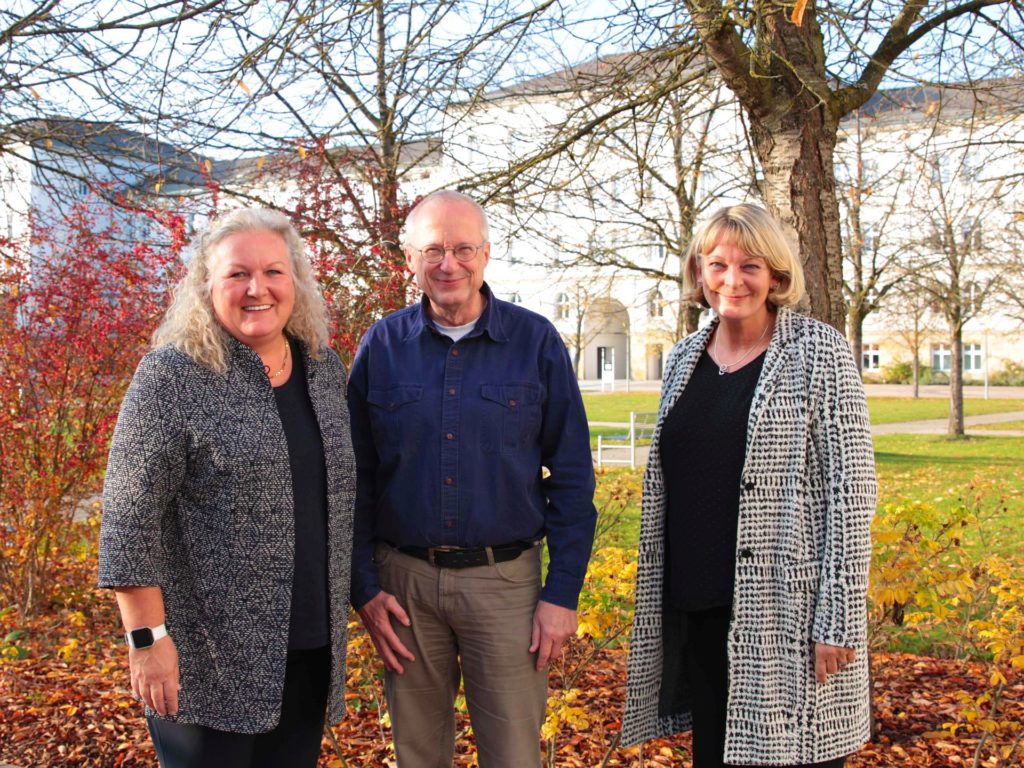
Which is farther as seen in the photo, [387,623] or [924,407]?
[924,407]

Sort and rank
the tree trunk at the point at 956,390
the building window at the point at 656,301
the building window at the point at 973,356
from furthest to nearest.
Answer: the building window at the point at 973,356 < the tree trunk at the point at 956,390 < the building window at the point at 656,301

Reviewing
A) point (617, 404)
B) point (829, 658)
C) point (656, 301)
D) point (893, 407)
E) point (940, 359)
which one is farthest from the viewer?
point (940, 359)

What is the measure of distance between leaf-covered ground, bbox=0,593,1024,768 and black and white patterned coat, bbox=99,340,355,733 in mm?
1376

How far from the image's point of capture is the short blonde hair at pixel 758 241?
8.51 ft

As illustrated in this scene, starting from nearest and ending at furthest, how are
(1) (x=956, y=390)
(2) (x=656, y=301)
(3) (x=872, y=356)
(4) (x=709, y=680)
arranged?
(4) (x=709, y=680) < (2) (x=656, y=301) < (1) (x=956, y=390) < (3) (x=872, y=356)

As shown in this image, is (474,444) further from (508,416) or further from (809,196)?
(809,196)

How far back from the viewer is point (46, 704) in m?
4.83

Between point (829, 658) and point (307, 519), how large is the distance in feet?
4.84

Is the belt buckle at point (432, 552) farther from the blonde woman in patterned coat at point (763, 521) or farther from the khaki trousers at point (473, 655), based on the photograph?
the blonde woman in patterned coat at point (763, 521)

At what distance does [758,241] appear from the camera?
2.58 m

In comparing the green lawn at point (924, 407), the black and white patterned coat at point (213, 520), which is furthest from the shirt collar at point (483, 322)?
the green lawn at point (924, 407)

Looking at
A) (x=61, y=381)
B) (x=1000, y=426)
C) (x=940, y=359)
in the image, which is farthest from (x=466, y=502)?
(x=940, y=359)

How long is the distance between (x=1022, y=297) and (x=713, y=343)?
20.5 m

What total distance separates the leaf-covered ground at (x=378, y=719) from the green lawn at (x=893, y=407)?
61.7 ft
